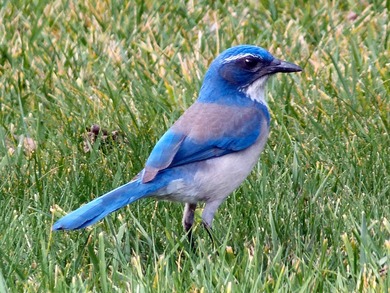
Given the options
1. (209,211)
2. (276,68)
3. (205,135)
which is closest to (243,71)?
(276,68)

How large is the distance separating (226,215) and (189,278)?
105 cm

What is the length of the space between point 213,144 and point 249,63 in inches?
22.3

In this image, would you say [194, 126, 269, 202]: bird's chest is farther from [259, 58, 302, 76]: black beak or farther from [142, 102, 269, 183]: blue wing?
[259, 58, 302, 76]: black beak

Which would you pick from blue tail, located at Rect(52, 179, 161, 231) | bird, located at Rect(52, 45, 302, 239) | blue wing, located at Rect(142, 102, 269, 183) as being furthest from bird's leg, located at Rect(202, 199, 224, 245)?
blue tail, located at Rect(52, 179, 161, 231)

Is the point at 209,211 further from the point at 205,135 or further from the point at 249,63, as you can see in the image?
the point at 249,63

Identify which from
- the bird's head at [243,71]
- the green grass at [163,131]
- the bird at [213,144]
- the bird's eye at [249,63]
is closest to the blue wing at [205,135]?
the bird at [213,144]

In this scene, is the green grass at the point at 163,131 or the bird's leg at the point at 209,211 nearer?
the green grass at the point at 163,131

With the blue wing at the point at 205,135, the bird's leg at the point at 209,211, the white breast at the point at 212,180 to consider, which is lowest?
the bird's leg at the point at 209,211

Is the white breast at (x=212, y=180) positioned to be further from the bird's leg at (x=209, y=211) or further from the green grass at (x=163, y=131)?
the green grass at (x=163, y=131)

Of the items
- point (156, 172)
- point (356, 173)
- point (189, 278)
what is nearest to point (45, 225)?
point (156, 172)

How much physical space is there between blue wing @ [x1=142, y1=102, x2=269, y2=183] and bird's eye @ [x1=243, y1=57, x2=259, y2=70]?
232 mm

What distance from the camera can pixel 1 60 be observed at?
7.80 m

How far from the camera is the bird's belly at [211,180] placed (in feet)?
17.3

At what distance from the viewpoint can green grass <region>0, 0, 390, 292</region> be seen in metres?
4.79
